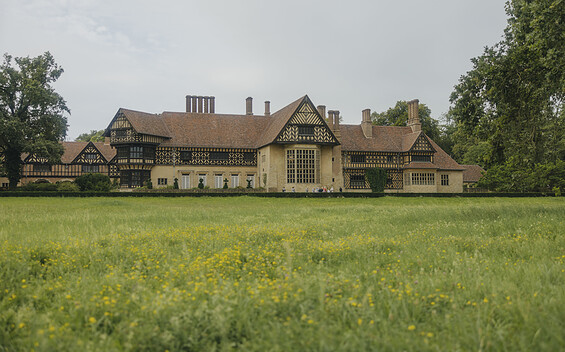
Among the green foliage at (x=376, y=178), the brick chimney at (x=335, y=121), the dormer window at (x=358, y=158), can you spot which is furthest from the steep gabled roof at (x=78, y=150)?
the green foliage at (x=376, y=178)

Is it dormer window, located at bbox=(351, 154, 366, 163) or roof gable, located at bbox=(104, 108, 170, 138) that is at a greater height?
roof gable, located at bbox=(104, 108, 170, 138)

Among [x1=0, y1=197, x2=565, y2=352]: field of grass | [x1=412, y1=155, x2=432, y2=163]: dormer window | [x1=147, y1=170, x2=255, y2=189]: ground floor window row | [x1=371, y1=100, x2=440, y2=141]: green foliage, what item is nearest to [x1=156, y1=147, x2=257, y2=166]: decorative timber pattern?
[x1=147, y1=170, x2=255, y2=189]: ground floor window row

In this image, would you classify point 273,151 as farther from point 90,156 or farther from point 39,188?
point 90,156

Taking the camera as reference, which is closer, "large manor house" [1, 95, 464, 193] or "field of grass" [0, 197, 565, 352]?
"field of grass" [0, 197, 565, 352]

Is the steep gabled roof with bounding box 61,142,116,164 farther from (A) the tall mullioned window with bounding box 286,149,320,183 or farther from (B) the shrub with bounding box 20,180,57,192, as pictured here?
(A) the tall mullioned window with bounding box 286,149,320,183

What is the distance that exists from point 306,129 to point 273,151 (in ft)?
14.4

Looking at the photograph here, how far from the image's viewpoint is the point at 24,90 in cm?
3684

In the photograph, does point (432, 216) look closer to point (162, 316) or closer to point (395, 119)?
point (162, 316)

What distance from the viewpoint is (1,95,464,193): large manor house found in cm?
4388

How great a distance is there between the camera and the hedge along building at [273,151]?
4388 cm

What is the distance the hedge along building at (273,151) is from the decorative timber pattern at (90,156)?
11982mm

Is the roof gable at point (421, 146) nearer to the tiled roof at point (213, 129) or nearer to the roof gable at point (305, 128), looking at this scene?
the roof gable at point (305, 128)

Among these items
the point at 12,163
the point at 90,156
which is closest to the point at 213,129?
the point at 12,163

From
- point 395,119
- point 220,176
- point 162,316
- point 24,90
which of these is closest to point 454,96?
point 162,316
